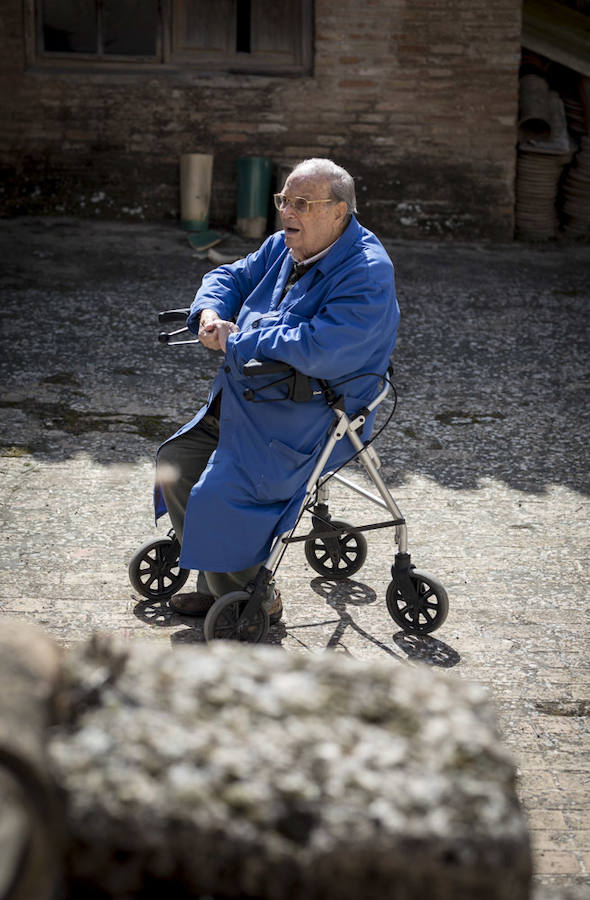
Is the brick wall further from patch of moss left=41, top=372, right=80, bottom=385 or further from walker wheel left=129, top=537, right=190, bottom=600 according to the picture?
walker wheel left=129, top=537, right=190, bottom=600

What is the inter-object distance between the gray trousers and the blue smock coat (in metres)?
0.24

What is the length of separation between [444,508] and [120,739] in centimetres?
396

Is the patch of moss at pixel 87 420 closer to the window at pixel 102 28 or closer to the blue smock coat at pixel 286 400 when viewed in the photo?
the blue smock coat at pixel 286 400

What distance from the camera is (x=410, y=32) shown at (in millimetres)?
10203

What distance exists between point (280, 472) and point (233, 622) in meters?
0.60

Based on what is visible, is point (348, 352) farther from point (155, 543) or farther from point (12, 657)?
point (12, 657)

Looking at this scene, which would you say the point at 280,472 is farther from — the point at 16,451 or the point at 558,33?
the point at 558,33

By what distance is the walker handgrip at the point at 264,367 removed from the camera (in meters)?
3.80

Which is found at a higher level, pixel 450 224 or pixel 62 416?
pixel 450 224

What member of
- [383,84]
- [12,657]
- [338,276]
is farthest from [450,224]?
[12,657]

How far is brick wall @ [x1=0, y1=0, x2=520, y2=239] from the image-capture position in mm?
10227

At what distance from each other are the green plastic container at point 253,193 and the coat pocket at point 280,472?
6796 mm

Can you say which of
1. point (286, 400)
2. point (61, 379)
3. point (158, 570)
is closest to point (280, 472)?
point (286, 400)

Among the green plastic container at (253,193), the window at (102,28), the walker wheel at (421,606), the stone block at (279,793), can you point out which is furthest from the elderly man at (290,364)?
the window at (102,28)
